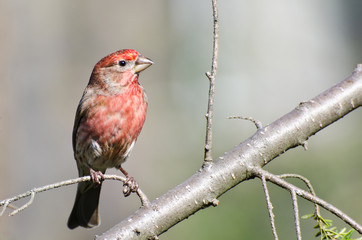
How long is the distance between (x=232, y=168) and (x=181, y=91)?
12.0m

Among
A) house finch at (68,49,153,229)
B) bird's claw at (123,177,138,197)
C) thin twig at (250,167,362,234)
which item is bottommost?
thin twig at (250,167,362,234)

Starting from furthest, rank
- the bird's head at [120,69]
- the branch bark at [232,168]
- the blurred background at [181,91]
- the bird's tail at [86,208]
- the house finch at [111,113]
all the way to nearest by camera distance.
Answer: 1. the blurred background at [181,91]
2. the bird's tail at [86,208]
3. the bird's head at [120,69]
4. the house finch at [111,113]
5. the branch bark at [232,168]

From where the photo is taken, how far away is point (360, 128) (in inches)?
405

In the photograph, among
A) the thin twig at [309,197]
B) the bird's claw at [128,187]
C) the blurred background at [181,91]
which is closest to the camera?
the thin twig at [309,197]

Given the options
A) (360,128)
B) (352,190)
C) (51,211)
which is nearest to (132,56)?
(352,190)

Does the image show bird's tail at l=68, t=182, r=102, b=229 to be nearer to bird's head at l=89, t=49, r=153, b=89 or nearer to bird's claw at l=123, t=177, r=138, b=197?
bird's head at l=89, t=49, r=153, b=89

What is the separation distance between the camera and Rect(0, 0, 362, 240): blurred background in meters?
6.70

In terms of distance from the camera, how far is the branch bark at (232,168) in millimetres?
2584

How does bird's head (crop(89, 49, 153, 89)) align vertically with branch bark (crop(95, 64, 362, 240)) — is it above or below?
above

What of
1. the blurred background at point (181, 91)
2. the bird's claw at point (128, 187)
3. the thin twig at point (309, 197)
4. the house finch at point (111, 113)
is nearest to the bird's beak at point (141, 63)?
the house finch at point (111, 113)

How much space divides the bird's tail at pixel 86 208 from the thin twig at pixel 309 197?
6.55ft

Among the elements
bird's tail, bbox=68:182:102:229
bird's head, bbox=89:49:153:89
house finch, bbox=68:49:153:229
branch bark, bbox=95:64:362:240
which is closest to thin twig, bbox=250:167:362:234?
branch bark, bbox=95:64:362:240

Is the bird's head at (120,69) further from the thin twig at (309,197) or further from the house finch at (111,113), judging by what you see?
the thin twig at (309,197)

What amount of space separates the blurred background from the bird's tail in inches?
26.6
